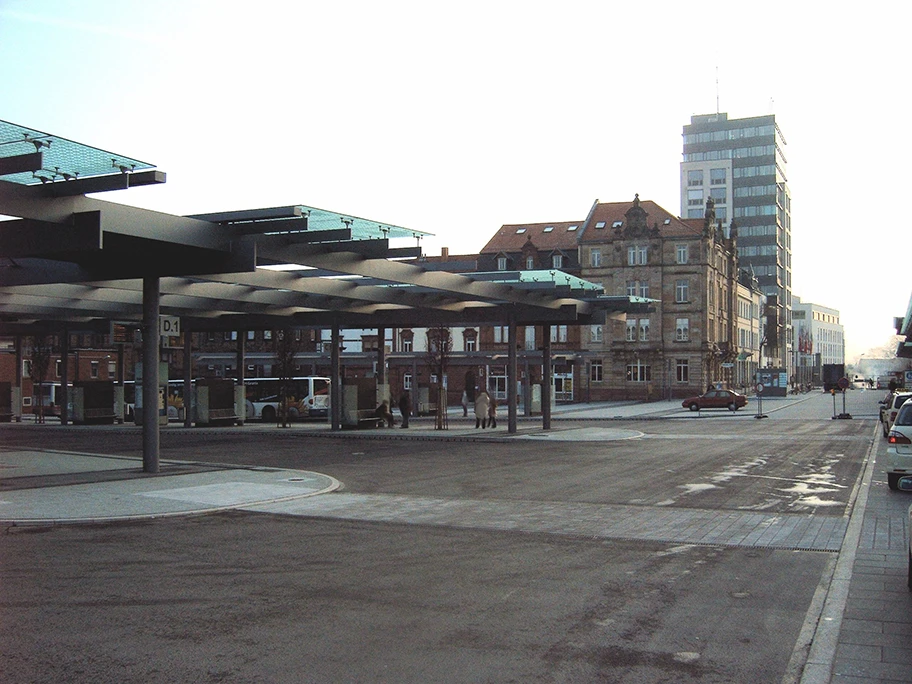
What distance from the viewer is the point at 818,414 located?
5050 cm

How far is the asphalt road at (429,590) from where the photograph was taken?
6219 mm

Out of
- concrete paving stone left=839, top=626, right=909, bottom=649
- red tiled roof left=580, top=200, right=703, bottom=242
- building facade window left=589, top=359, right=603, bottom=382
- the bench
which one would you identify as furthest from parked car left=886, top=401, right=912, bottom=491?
building facade window left=589, top=359, right=603, bottom=382

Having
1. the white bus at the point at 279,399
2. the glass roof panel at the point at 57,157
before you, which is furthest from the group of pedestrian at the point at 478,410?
the glass roof panel at the point at 57,157

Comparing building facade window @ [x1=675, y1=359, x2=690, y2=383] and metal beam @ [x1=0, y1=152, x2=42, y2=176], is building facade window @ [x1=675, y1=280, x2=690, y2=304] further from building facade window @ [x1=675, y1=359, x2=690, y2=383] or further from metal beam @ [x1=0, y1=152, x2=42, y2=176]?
metal beam @ [x1=0, y1=152, x2=42, y2=176]

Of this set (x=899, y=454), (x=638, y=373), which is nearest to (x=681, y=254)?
(x=638, y=373)

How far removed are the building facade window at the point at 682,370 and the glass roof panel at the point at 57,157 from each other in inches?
2577

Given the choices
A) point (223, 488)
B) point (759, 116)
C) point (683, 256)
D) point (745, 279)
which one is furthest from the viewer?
point (759, 116)

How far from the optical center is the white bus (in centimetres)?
5047

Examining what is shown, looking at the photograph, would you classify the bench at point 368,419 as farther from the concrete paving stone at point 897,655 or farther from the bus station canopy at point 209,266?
the concrete paving stone at point 897,655

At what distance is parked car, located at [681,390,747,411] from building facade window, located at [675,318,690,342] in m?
17.6

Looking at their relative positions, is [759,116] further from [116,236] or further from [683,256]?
[116,236]

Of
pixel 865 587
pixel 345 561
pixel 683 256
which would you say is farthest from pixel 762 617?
pixel 683 256

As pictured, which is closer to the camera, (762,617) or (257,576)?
(762,617)

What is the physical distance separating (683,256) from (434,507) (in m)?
65.5
